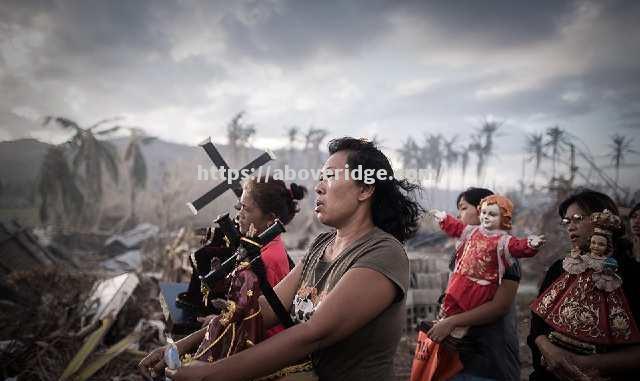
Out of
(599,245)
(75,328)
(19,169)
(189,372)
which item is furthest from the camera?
(19,169)

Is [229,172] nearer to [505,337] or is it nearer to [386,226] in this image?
[386,226]

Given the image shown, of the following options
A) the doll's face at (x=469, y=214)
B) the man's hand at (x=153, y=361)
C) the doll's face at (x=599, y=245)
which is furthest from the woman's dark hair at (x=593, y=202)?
the man's hand at (x=153, y=361)

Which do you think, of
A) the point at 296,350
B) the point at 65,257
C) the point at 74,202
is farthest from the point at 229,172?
the point at 74,202

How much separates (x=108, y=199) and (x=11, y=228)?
27.7 metres

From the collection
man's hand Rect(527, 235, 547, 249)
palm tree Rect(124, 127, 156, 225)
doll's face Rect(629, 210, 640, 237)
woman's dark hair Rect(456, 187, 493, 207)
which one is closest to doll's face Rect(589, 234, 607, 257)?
man's hand Rect(527, 235, 547, 249)

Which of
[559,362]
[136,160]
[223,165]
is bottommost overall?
[559,362]

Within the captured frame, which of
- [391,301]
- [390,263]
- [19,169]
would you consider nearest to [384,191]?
[390,263]

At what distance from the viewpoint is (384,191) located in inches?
82.9

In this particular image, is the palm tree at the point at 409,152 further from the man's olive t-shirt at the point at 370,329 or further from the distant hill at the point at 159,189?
the man's olive t-shirt at the point at 370,329

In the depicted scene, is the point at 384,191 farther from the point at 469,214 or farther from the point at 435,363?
the point at 469,214

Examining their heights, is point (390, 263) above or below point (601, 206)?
below

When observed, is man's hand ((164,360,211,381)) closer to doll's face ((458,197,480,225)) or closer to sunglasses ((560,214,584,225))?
sunglasses ((560,214,584,225))

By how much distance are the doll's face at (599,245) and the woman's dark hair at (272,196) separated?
2.15 m

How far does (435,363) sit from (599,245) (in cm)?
143
